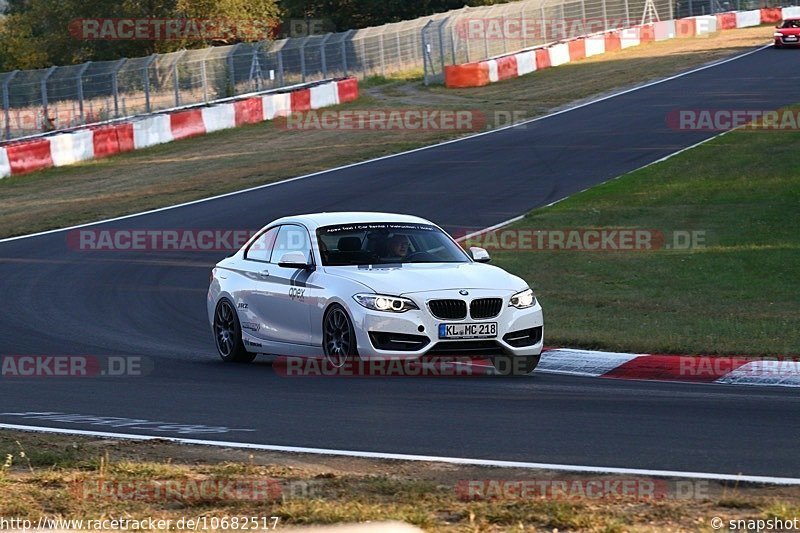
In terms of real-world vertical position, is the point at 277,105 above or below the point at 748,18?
above

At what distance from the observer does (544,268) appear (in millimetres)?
18484

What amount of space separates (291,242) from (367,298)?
5.83ft

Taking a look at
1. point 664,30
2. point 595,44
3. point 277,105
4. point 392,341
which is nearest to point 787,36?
point 595,44

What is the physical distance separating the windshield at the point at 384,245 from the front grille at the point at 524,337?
3.98 ft

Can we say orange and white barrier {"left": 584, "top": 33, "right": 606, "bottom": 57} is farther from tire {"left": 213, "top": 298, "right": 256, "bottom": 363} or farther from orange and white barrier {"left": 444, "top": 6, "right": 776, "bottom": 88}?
tire {"left": 213, "top": 298, "right": 256, "bottom": 363}

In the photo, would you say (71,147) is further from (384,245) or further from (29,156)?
(384,245)

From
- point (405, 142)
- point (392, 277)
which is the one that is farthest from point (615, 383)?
point (405, 142)

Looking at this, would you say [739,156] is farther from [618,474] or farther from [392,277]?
[618,474]

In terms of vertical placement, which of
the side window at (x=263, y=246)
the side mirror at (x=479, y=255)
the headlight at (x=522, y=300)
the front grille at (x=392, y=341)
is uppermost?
the side window at (x=263, y=246)

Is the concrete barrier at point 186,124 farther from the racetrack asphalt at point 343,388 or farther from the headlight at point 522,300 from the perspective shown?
the headlight at point 522,300

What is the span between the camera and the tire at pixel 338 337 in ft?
37.3

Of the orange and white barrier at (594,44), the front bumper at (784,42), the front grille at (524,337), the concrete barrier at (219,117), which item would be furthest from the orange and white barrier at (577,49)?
the front grille at (524,337)

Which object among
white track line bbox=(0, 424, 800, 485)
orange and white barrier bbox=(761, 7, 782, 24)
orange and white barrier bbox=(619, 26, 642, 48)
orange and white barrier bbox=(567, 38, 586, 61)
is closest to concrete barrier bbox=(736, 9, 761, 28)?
orange and white barrier bbox=(761, 7, 782, 24)

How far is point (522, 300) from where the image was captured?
11539mm
